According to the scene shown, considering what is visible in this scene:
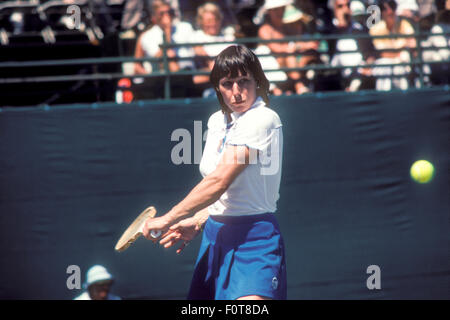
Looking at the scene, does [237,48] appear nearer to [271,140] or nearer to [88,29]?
[271,140]

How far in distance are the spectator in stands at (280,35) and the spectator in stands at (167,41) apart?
31.0 inches

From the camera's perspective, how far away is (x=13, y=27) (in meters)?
8.63

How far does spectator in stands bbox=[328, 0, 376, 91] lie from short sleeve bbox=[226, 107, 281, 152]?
10.4 feet

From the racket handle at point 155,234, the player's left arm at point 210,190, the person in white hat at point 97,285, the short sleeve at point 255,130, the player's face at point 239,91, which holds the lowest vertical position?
the person in white hat at point 97,285

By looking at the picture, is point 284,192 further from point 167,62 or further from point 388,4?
point 388,4

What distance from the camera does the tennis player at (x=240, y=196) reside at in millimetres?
3521

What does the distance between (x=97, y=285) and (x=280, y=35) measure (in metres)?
3.10

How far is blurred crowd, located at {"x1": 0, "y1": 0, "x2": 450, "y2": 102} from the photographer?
6.66 meters

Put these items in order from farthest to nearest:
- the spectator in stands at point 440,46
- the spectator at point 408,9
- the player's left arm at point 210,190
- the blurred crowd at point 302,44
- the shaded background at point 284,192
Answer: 1. the spectator at point 408,9
2. the spectator in stands at point 440,46
3. the blurred crowd at point 302,44
4. the shaded background at point 284,192
5. the player's left arm at point 210,190

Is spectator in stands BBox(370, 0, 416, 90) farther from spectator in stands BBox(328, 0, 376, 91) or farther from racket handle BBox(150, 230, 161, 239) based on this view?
racket handle BBox(150, 230, 161, 239)

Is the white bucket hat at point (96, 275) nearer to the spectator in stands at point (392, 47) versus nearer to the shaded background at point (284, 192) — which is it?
the shaded background at point (284, 192)
